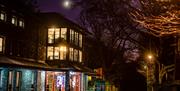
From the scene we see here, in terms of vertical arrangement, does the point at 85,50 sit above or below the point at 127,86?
above

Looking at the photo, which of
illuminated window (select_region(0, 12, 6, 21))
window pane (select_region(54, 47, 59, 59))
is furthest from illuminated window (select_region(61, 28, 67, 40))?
illuminated window (select_region(0, 12, 6, 21))

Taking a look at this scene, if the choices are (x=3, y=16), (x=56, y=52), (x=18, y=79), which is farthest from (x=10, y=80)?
(x=56, y=52)

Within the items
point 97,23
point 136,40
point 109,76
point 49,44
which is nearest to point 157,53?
point 136,40

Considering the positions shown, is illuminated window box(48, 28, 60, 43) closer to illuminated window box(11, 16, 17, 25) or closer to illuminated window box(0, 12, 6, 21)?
illuminated window box(11, 16, 17, 25)

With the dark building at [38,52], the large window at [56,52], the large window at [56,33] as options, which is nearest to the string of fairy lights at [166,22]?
the dark building at [38,52]

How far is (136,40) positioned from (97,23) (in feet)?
29.7

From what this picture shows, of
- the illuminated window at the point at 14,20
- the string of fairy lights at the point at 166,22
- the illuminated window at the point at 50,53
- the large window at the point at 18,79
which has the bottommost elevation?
the large window at the point at 18,79

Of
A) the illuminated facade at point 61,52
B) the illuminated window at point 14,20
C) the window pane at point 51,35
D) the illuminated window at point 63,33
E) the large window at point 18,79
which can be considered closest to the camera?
the large window at point 18,79

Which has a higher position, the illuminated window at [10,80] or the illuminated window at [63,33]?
the illuminated window at [63,33]

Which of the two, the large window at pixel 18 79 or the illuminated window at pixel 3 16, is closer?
the illuminated window at pixel 3 16

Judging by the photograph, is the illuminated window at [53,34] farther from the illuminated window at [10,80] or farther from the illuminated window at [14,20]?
the illuminated window at [10,80]

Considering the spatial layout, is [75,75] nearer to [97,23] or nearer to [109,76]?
[109,76]

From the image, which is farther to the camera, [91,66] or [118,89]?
[91,66]

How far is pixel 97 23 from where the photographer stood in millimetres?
42156
